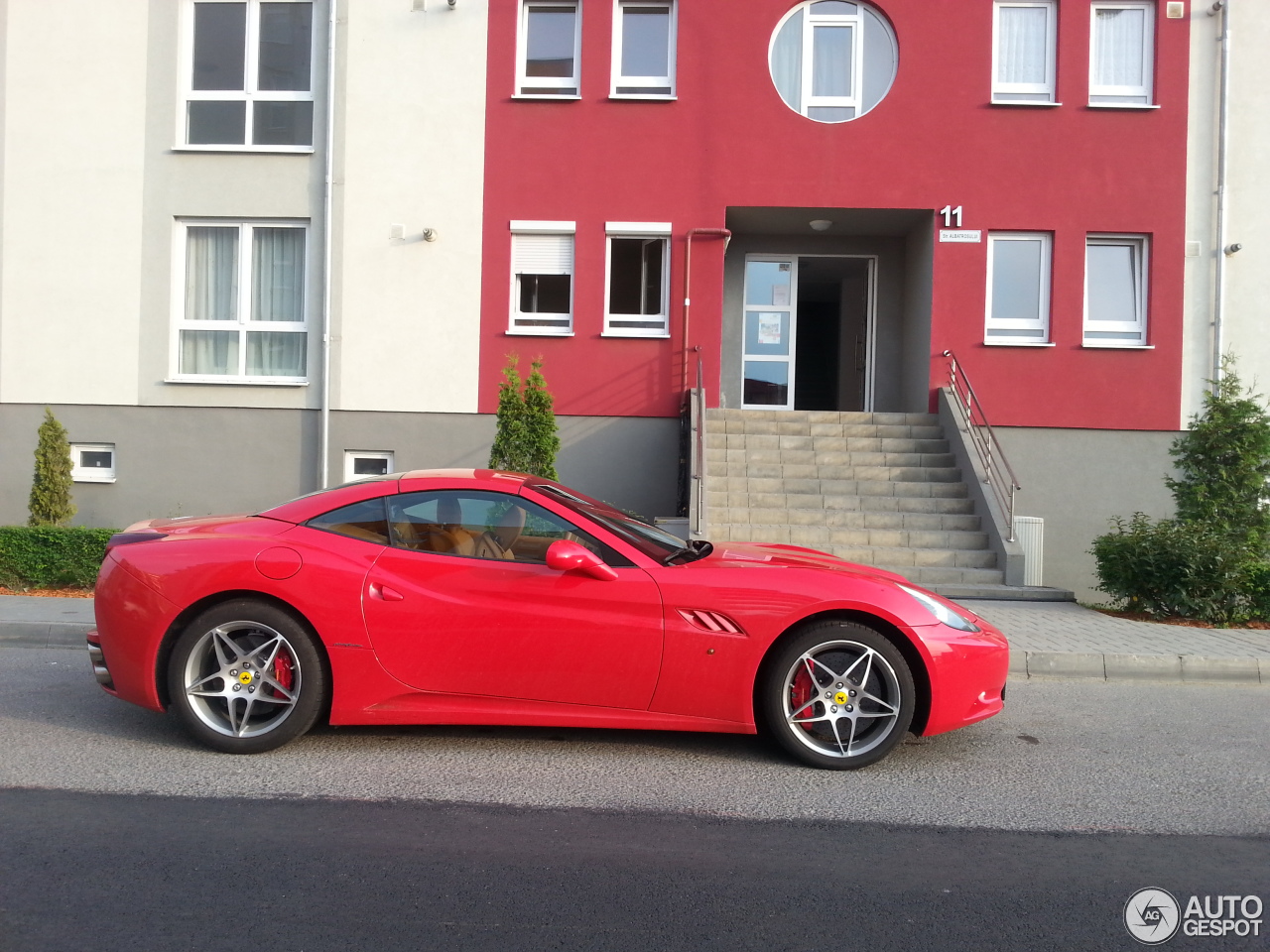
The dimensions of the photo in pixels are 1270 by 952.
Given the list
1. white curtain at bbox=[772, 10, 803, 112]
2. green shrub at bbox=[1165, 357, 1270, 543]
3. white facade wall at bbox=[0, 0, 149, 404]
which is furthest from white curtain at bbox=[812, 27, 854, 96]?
white facade wall at bbox=[0, 0, 149, 404]

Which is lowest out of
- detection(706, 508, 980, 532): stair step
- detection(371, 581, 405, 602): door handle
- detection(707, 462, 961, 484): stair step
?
detection(371, 581, 405, 602): door handle

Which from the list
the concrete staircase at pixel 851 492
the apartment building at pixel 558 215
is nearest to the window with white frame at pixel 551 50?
the apartment building at pixel 558 215

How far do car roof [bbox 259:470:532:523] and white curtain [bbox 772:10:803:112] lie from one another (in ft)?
33.4

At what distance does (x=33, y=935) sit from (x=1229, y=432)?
11.3 meters

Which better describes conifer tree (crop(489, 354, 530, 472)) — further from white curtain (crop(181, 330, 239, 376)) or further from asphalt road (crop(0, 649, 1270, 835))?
asphalt road (crop(0, 649, 1270, 835))

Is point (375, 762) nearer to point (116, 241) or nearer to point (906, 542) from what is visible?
point (906, 542)

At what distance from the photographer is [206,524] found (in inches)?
204

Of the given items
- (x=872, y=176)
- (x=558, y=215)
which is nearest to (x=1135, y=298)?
(x=872, y=176)

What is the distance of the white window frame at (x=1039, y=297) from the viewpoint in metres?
13.3

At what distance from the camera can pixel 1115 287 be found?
13438mm

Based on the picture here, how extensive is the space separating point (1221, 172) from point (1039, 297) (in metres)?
2.80

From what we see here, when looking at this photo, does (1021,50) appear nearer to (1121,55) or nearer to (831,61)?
(1121,55)

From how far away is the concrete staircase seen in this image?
10.6 metres

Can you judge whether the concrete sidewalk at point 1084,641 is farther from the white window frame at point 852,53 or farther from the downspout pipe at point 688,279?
the white window frame at point 852,53
